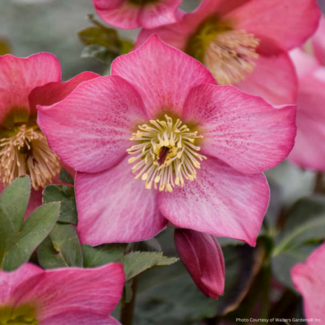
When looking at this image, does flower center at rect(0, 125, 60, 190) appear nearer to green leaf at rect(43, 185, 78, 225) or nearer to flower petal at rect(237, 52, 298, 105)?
green leaf at rect(43, 185, 78, 225)

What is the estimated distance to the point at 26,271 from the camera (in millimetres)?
270

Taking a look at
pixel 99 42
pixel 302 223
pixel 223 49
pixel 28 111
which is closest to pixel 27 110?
pixel 28 111

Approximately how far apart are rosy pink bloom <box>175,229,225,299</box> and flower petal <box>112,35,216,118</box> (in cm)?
12

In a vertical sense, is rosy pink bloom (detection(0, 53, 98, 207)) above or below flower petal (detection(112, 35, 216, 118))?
below

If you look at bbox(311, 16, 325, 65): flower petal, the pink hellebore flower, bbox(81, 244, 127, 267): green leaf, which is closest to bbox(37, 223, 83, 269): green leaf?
bbox(81, 244, 127, 267): green leaf

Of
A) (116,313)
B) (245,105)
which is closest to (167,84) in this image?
(245,105)

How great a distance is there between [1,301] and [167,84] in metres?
0.21

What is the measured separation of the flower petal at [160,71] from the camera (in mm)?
354

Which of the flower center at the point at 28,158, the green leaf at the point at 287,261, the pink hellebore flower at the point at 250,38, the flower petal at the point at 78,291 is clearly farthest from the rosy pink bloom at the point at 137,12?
the green leaf at the point at 287,261

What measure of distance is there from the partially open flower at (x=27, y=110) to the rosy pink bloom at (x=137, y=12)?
9 cm

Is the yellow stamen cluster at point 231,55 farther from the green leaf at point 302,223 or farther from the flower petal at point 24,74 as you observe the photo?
the green leaf at point 302,223

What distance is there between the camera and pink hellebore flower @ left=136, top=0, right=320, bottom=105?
466mm

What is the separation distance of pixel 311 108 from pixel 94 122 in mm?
346

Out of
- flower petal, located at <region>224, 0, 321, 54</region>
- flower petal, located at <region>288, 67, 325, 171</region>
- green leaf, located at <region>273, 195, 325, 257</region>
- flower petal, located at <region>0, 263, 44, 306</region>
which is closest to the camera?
flower petal, located at <region>0, 263, 44, 306</region>
